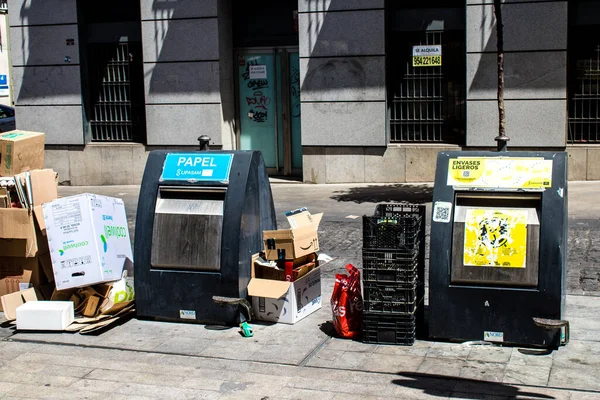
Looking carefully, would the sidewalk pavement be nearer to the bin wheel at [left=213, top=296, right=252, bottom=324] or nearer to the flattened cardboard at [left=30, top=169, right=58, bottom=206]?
the bin wheel at [left=213, top=296, right=252, bottom=324]

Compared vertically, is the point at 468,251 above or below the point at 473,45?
below

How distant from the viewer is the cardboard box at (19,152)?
8219mm

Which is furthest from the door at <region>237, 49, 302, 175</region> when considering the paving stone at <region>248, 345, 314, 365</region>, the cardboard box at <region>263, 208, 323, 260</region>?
the paving stone at <region>248, 345, 314, 365</region>

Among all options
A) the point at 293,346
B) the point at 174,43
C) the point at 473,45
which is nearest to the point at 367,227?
the point at 293,346

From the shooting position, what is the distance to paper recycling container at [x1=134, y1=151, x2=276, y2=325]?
7270 mm

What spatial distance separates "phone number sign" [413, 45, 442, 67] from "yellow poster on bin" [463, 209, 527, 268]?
27.4ft

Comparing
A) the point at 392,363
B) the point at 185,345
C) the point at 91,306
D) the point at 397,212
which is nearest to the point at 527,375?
the point at 392,363

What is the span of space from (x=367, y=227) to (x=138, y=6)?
10.9m

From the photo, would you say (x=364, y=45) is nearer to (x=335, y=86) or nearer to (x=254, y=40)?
(x=335, y=86)

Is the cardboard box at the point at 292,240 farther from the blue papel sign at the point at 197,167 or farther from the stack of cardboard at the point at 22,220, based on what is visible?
the stack of cardboard at the point at 22,220

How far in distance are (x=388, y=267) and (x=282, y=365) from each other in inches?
45.5

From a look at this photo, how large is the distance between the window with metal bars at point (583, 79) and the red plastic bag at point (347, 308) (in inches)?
333

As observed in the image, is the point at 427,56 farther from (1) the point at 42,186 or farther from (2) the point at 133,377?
(2) the point at 133,377

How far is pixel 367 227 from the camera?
22.1 feet
